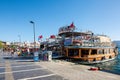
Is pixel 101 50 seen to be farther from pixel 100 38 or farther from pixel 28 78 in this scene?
pixel 28 78

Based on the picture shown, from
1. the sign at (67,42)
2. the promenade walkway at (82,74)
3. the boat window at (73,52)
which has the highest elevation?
the sign at (67,42)

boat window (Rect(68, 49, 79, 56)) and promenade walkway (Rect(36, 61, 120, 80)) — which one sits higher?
boat window (Rect(68, 49, 79, 56))

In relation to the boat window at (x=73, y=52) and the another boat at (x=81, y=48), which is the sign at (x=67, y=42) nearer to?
the another boat at (x=81, y=48)

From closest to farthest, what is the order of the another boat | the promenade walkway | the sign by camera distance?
the promenade walkway, the another boat, the sign

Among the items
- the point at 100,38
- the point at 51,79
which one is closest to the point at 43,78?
the point at 51,79

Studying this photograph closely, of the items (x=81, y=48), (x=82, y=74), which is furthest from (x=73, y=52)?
(x=82, y=74)

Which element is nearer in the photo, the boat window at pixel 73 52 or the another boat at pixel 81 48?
the another boat at pixel 81 48

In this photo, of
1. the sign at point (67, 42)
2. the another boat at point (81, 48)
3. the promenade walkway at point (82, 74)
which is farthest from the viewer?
the sign at point (67, 42)

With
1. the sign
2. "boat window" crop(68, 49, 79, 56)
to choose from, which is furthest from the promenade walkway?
the sign

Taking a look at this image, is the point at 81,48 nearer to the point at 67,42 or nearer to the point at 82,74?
the point at 67,42

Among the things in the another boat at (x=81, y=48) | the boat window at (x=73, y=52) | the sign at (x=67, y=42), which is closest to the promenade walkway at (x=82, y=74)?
the another boat at (x=81, y=48)

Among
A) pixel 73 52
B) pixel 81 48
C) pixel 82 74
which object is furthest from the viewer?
pixel 73 52

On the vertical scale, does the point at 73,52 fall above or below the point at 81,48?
below

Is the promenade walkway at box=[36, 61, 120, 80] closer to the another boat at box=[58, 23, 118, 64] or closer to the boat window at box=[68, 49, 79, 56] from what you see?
the another boat at box=[58, 23, 118, 64]
